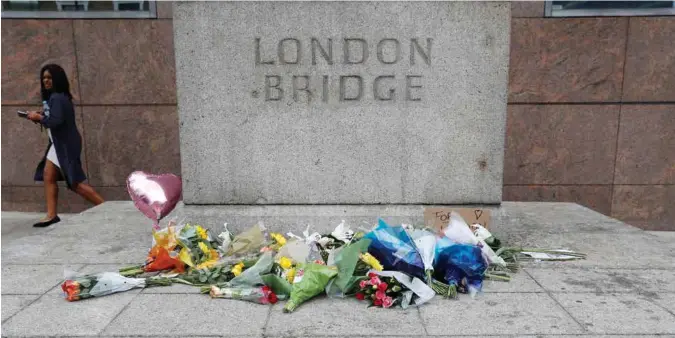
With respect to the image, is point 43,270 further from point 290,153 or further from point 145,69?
point 145,69

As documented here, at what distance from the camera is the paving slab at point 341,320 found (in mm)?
2527

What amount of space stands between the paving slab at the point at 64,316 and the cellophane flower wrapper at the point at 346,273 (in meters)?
1.23

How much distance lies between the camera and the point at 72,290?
2.88 meters

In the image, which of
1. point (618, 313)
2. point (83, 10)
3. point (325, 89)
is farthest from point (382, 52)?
point (83, 10)

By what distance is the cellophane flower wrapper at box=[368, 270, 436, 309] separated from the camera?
285 centimetres

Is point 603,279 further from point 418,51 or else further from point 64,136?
point 64,136

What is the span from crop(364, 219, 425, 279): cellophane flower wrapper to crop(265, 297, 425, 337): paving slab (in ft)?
0.92

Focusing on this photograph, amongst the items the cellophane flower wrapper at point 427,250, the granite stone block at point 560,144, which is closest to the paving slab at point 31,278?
the cellophane flower wrapper at point 427,250

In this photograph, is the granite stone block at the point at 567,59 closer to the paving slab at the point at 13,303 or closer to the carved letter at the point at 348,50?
the carved letter at the point at 348,50

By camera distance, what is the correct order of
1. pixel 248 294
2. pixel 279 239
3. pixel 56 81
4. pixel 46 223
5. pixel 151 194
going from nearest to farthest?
pixel 248 294 → pixel 279 239 → pixel 151 194 → pixel 56 81 → pixel 46 223

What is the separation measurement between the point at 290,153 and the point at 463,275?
169 centimetres

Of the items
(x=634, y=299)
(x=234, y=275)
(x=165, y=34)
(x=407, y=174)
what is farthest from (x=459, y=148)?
(x=165, y=34)

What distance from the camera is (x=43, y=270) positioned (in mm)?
3449

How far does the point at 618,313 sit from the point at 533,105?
3.78 m
